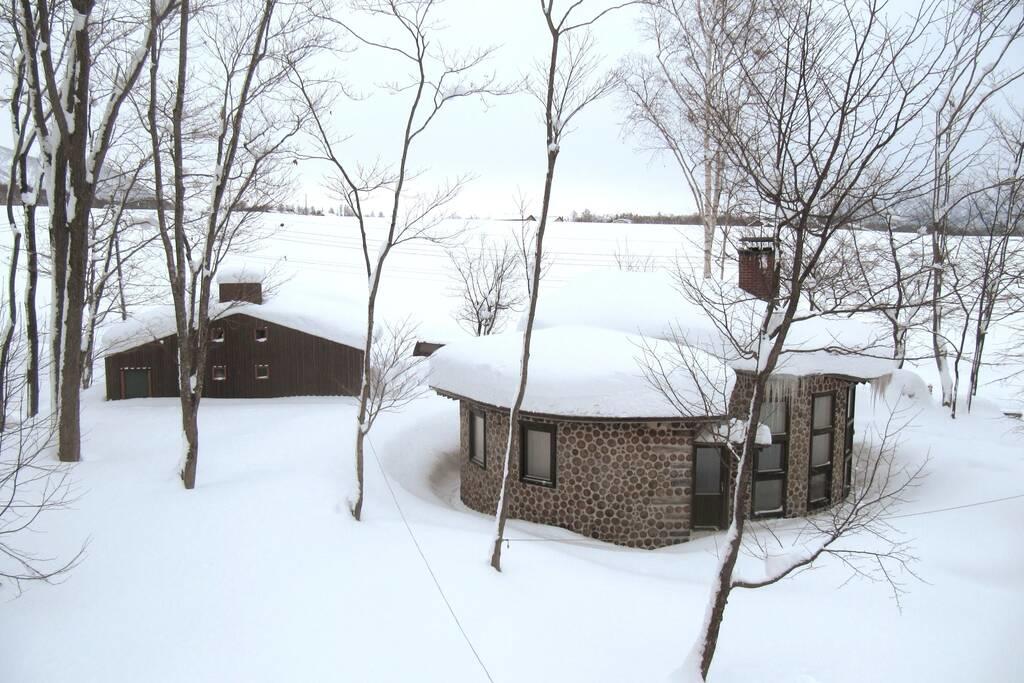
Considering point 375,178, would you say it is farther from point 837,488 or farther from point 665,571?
point 837,488

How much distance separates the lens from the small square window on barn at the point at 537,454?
10617 mm

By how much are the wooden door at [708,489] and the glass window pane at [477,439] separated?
11.7 feet

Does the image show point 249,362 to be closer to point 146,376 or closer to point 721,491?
point 146,376

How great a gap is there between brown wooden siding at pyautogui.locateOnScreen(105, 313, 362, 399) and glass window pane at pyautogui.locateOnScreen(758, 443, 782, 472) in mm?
10751

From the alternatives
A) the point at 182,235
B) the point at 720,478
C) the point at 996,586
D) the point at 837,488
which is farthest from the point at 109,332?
the point at 996,586

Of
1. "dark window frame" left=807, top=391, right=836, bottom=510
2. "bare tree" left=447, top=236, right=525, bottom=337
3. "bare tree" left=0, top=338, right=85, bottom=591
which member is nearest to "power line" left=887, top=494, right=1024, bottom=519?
"dark window frame" left=807, top=391, right=836, bottom=510

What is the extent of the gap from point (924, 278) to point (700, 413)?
12.4 metres

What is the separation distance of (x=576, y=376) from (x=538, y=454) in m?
1.65

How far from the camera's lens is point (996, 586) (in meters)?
8.41

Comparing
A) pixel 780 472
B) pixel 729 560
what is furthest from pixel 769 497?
pixel 729 560

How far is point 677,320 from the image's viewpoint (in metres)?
11.1

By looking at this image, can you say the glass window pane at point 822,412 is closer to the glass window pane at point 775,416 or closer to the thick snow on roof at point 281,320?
the glass window pane at point 775,416

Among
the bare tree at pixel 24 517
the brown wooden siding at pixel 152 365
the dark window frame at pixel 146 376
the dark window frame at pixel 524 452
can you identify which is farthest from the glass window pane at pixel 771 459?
the dark window frame at pixel 146 376

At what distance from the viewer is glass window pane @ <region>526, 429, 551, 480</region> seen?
424 inches
